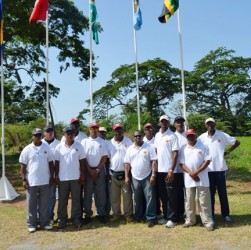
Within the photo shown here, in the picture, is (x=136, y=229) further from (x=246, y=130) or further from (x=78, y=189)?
(x=246, y=130)

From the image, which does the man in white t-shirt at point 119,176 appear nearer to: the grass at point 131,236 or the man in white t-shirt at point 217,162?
the grass at point 131,236

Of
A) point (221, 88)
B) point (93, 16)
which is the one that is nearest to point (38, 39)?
point (93, 16)

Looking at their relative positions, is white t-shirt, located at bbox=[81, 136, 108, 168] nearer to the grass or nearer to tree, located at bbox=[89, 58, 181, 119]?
the grass

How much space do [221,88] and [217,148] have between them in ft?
103

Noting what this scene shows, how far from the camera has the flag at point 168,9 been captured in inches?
368

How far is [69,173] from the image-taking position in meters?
6.50

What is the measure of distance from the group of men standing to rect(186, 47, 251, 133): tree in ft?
96.6

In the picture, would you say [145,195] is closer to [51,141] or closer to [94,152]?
[94,152]

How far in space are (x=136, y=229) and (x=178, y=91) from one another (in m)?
27.1

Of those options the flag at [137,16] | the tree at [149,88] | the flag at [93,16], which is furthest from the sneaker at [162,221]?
the tree at [149,88]

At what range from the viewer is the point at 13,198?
9.81 metres

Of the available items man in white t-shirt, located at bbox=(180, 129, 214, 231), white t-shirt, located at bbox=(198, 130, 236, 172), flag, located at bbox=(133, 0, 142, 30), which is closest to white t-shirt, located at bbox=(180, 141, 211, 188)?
man in white t-shirt, located at bbox=(180, 129, 214, 231)

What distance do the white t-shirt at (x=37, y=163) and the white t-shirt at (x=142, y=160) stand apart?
1458 millimetres

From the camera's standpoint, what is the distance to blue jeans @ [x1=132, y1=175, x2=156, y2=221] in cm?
650
